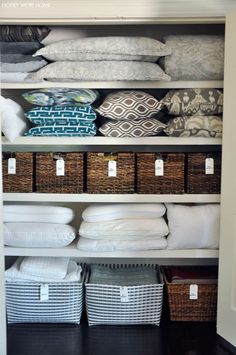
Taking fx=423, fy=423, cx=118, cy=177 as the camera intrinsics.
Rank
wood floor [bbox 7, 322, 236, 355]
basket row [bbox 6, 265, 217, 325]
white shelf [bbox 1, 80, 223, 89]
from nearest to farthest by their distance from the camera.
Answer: wood floor [bbox 7, 322, 236, 355] < white shelf [bbox 1, 80, 223, 89] < basket row [bbox 6, 265, 217, 325]

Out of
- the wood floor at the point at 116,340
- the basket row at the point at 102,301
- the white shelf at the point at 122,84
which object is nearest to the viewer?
the wood floor at the point at 116,340

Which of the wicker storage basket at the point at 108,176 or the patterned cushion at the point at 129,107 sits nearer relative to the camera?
the patterned cushion at the point at 129,107

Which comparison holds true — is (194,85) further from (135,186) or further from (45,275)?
(45,275)

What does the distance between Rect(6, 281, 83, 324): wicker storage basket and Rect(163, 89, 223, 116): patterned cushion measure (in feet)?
3.78

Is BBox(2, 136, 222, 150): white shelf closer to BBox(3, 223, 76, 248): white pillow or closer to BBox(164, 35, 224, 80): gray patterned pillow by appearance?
BBox(164, 35, 224, 80): gray patterned pillow

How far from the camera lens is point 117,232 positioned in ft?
7.81

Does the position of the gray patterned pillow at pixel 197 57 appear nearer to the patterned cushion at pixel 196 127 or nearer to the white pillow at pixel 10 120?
the patterned cushion at pixel 196 127

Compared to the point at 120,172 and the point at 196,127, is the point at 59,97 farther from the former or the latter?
the point at 196,127

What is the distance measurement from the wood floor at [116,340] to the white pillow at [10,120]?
3.65 ft

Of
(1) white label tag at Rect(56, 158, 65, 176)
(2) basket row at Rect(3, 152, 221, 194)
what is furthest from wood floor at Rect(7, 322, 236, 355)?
(1) white label tag at Rect(56, 158, 65, 176)

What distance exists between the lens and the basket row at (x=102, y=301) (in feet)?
8.01

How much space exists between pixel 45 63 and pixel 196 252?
4.49 feet

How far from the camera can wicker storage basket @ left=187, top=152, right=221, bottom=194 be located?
241cm

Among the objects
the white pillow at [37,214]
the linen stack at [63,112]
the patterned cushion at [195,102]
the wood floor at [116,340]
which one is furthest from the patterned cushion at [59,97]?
the wood floor at [116,340]
